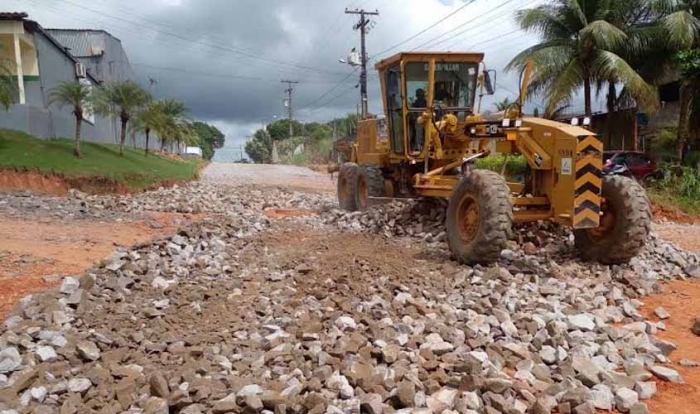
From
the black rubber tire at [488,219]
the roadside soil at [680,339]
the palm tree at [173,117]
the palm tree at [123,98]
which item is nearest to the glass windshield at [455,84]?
the black rubber tire at [488,219]

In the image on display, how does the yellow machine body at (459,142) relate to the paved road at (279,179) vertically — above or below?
above

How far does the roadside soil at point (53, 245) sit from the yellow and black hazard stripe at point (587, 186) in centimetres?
577

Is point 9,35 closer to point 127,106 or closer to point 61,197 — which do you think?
point 127,106

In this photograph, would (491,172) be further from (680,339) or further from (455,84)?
(455,84)

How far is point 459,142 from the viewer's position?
30.4 ft

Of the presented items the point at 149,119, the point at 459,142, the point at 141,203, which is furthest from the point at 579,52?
the point at 149,119

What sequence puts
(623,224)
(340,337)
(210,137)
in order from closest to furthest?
1. (340,337)
2. (623,224)
3. (210,137)

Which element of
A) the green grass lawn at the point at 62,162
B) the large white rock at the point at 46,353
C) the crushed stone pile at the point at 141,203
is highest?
the green grass lawn at the point at 62,162

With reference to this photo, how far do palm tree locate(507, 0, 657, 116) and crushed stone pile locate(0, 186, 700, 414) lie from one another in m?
14.3

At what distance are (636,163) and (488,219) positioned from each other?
46.3 ft

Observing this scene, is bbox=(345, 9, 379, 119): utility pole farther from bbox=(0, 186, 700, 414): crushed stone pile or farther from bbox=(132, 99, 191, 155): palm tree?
bbox=(0, 186, 700, 414): crushed stone pile

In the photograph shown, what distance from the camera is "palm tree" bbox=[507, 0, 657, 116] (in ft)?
65.9

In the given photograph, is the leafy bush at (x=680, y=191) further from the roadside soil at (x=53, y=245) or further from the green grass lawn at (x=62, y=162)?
the green grass lawn at (x=62, y=162)

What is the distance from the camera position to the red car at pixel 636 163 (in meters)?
18.0
